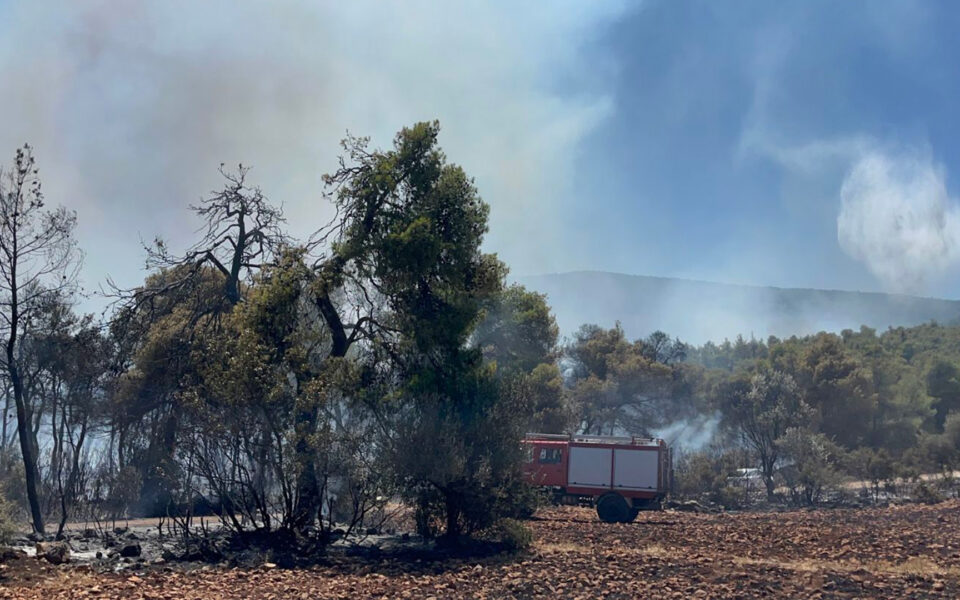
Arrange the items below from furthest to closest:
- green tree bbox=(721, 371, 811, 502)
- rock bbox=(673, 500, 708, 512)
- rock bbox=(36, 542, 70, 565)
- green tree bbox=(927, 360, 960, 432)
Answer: green tree bbox=(927, 360, 960, 432), green tree bbox=(721, 371, 811, 502), rock bbox=(673, 500, 708, 512), rock bbox=(36, 542, 70, 565)

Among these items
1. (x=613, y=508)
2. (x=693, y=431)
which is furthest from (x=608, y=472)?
(x=693, y=431)

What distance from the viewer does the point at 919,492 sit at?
33.9 m

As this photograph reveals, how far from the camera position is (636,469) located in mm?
30109

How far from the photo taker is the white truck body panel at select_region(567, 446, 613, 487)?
30594 millimetres

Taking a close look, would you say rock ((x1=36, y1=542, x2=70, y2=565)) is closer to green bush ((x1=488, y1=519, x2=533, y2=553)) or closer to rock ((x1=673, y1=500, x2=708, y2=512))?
green bush ((x1=488, y1=519, x2=533, y2=553))

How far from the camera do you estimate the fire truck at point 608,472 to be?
29.7m

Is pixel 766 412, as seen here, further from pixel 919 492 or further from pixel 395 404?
pixel 395 404

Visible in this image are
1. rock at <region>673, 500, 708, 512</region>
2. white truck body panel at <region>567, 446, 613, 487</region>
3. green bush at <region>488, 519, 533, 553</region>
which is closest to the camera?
green bush at <region>488, 519, 533, 553</region>

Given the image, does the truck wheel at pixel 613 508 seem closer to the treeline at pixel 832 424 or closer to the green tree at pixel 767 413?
the treeline at pixel 832 424

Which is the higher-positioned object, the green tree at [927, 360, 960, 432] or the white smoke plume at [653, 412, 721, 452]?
the green tree at [927, 360, 960, 432]

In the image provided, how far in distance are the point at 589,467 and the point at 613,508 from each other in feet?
6.82

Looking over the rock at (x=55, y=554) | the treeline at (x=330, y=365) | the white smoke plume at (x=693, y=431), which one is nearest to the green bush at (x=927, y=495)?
the white smoke plume at (x=693, y=431)

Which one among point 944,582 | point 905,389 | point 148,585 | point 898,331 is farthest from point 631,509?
point 898,331

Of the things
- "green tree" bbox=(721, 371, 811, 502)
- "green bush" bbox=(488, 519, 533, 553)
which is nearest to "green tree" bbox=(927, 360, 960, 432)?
"green tree" bbox=(721, 371, 811, 502)
